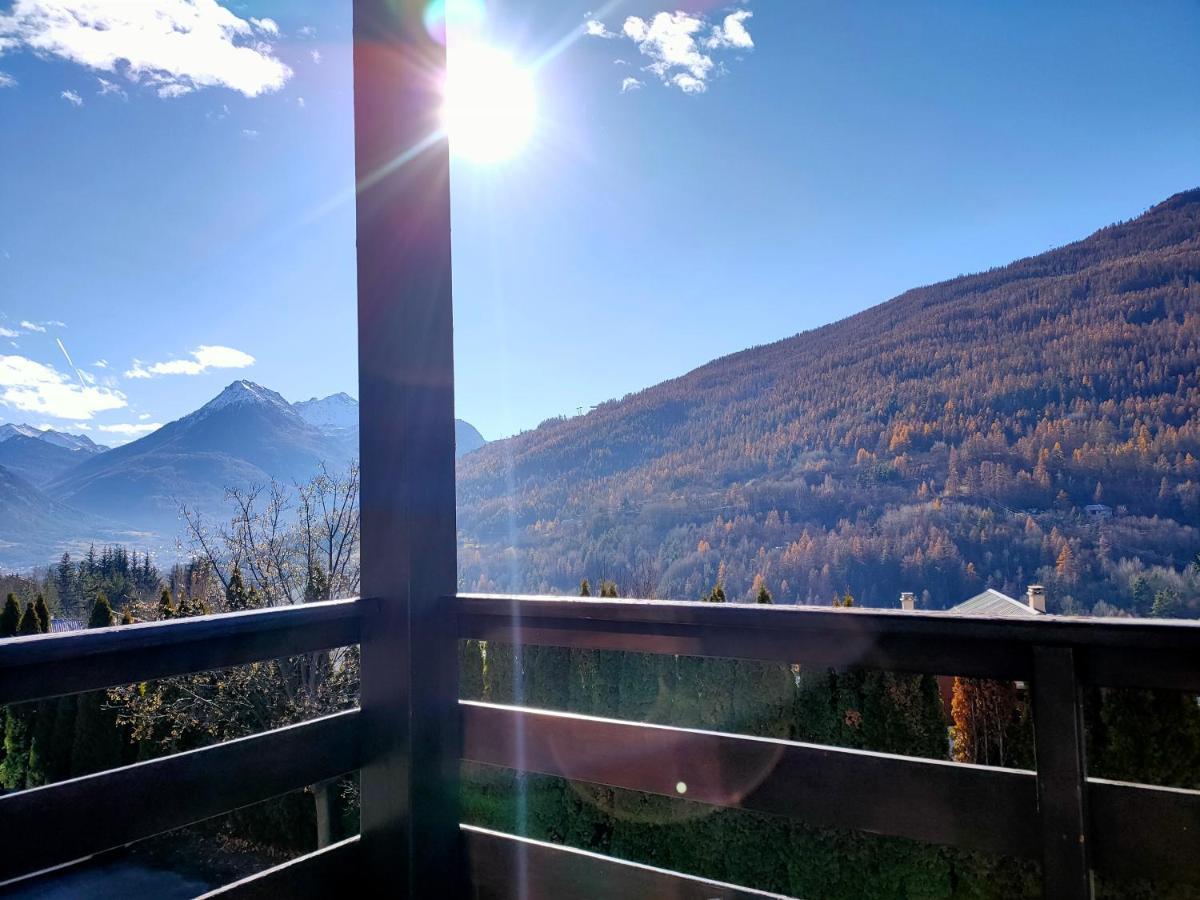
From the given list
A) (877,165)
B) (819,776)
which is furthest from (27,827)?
(877,165)

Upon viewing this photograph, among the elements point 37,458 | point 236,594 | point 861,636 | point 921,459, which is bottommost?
point 236,594

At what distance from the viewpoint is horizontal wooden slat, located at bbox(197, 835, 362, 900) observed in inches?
47.0

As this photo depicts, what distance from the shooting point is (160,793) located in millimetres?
1067

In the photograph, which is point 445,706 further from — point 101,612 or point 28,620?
point 28,620

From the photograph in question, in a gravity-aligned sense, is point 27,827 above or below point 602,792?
above

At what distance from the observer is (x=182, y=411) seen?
968cm

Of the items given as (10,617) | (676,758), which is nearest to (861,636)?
(676,758)

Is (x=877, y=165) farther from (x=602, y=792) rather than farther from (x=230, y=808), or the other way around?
(x=230, y=808)

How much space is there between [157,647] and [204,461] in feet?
31.4

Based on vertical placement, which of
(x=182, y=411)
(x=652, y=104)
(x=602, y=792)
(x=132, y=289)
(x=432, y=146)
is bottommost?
(x=602, y=792)

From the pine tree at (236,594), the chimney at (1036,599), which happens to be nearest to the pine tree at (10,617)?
the pine tree at (236,594)

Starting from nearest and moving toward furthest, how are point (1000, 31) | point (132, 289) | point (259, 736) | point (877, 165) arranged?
1. point (259, 736)
2. point (132, 289)
3. point (1000, 31)
4. point (877, 165)

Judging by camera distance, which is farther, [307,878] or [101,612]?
[101,612]

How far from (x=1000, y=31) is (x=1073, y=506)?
23.4 ft
